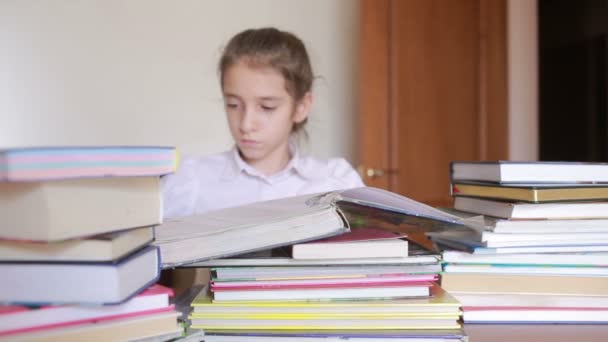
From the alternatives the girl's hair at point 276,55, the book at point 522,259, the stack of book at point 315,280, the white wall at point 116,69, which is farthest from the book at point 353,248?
the white wall at point 116,69

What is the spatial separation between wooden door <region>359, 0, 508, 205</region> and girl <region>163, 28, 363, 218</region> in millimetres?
995

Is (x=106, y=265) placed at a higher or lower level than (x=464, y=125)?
lower

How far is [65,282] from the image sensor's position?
459 mm

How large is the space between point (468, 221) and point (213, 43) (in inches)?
94.9

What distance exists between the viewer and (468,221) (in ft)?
2.00

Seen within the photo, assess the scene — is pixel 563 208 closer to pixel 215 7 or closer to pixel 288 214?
pixel 288 214

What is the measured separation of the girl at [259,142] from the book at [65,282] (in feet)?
2.98

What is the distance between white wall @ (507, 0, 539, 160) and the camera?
111 inches

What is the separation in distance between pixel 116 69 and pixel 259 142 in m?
1.64

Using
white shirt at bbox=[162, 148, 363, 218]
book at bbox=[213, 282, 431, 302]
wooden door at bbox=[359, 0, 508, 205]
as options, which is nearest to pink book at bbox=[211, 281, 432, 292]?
book at bbox=[213, 282, 431, 302]

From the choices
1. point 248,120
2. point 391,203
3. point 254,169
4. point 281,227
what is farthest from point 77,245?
point 254,169

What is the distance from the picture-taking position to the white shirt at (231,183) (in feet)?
5.05

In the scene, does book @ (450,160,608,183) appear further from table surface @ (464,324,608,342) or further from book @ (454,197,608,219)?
table surface @ (464,324,608,342)

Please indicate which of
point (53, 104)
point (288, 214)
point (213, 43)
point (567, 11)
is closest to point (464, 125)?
point (567, 11)
